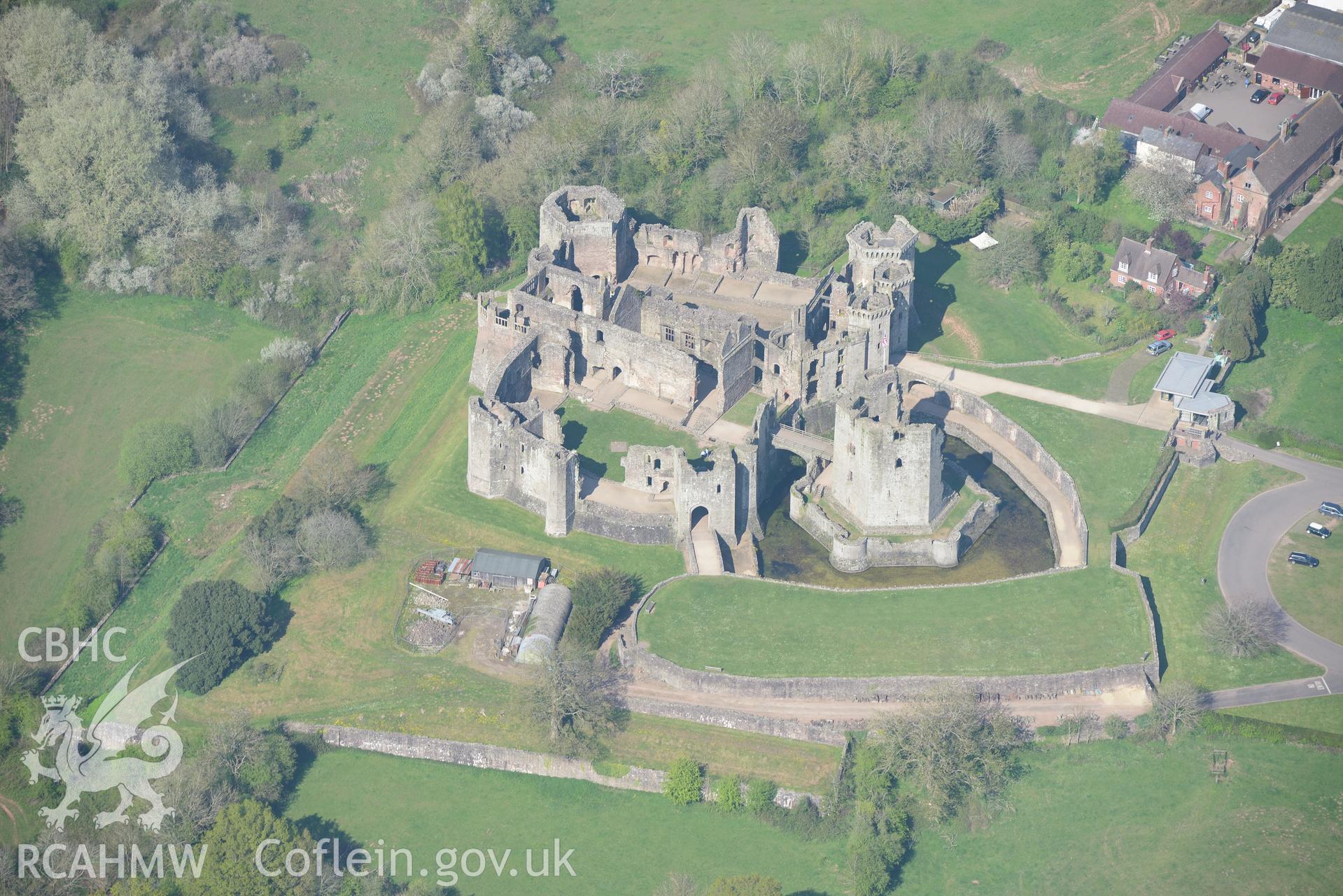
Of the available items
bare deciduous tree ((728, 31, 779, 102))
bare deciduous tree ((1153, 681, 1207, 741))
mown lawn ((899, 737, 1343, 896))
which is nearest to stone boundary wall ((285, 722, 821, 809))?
mown lawn ((899, 737, 1343, 896))

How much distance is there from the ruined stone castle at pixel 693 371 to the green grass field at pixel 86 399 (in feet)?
65.9

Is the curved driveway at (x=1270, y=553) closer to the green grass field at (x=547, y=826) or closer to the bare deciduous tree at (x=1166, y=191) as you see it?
the bare deciduous tree at (x=1166, y=191)

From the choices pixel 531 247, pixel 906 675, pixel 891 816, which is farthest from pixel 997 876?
pixel 531 247

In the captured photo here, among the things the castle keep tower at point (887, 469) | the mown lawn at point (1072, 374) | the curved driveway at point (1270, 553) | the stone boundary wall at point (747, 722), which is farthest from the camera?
the mown lawn at point (1072, 374)

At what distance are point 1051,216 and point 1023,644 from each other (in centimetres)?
4565

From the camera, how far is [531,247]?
453 feet

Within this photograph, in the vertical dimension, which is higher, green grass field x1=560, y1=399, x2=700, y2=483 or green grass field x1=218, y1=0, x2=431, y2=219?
green grass field x1=218, y1=0, x2=431, y2=219

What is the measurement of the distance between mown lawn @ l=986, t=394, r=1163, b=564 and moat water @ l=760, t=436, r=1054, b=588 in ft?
10.9

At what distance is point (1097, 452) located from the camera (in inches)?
4715

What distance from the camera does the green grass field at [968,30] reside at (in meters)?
153

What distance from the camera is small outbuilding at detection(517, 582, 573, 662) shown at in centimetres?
10450

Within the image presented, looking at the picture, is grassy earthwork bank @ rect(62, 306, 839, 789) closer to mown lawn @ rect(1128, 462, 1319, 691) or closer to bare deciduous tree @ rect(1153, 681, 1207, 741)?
bare deciduous tree @ rect(1153, 681, 1207, 741)

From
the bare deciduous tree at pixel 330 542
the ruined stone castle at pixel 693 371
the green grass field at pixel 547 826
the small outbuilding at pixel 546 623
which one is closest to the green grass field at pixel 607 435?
the ruined stone castle at pixel 693 371

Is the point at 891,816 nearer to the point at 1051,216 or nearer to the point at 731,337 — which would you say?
the point at 731,337
